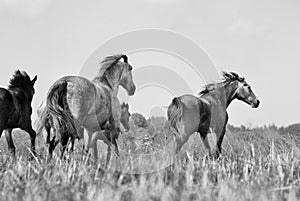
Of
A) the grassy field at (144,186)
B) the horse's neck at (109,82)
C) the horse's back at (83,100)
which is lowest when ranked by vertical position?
the grassy field at (144,186)

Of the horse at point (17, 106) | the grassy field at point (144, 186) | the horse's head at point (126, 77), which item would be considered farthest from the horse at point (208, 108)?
the grassy field at point (144, 186)

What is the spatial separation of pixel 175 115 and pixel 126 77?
1419 millimetres

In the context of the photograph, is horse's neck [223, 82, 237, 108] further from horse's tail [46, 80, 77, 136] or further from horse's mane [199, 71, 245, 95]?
horse's tail [46, 80, 77, 136]

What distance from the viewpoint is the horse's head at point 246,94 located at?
11141 millimetres

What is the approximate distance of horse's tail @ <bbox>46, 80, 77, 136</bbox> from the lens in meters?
6.78

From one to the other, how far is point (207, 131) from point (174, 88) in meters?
1.27

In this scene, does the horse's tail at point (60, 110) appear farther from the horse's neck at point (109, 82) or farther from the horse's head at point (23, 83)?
the horse's head at point (23, 83)

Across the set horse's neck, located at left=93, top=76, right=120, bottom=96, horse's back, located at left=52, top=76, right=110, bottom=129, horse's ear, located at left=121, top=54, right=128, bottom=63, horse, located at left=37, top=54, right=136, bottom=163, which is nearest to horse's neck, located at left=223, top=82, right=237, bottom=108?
horse's ear, located at left=121, top=54, right=128, bottom=63

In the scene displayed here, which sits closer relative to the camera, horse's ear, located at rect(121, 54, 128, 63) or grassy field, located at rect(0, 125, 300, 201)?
grassy field, located at rect(0, 125, 300, 201)

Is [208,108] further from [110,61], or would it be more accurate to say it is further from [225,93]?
[110,61]

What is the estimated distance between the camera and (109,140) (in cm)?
838

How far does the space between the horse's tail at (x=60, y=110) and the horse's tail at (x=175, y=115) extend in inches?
109

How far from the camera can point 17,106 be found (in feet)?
29.2

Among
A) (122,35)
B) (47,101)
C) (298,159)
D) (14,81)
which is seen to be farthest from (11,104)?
(298,159)
